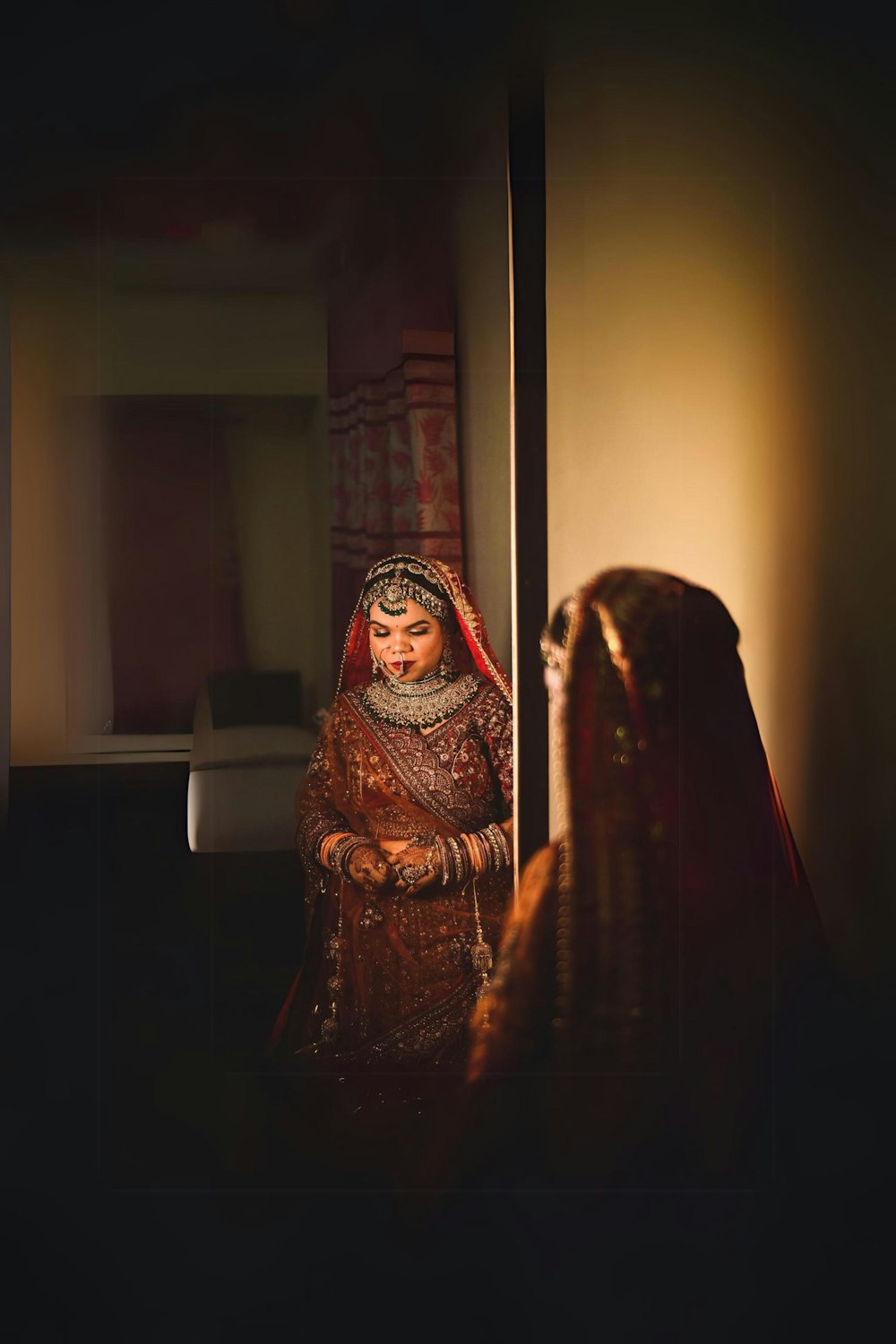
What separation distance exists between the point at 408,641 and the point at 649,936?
0.48 meters

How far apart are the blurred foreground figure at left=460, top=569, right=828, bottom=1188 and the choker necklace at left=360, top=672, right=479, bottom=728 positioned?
117 mm

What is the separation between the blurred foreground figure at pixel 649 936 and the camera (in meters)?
1.39

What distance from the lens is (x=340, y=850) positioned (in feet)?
4.55

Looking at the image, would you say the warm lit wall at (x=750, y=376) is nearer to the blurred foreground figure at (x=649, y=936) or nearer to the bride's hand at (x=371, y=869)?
the blurred foreground figure at (x=649, y=936)

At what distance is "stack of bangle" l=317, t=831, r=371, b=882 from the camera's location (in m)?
1.39

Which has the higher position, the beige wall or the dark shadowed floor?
the beige wall

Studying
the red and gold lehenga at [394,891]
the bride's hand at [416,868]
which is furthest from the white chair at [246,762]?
the bride's hand at [416,868]

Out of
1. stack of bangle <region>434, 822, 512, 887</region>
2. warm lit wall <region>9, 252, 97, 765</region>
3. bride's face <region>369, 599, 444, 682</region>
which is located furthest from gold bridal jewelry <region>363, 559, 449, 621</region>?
warm lit wall <region>9, 252, 97, 765</region>

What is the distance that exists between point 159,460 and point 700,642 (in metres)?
0.72

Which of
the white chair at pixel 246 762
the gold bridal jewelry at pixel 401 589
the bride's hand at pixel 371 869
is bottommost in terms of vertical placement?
the bride's hand at pixel 371 869

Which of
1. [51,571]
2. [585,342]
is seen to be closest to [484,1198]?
[51,571]

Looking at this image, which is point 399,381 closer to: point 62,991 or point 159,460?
point 159,460

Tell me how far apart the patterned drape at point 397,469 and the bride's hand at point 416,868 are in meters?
0.34

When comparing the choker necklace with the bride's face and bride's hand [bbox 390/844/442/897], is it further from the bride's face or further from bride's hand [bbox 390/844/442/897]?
bride's hand [bbox 390/844/442/897]
